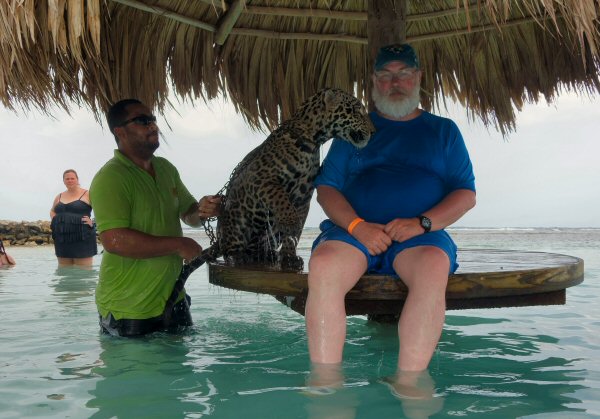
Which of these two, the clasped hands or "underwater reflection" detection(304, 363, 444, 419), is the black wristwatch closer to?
→ the clasped hands

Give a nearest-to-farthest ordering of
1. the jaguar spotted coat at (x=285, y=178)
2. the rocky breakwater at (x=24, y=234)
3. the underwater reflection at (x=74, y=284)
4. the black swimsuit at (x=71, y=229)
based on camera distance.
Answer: the jaguar spotted coat at (x=285, y=178) → the underwater reflection at (x=74, y=284) → the black swimsuit at (x=71, y=229) → the rocky breakwater at (x=24, y=234)

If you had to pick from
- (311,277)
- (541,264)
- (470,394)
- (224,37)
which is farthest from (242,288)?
(224,37)

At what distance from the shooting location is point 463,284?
9.62 feet

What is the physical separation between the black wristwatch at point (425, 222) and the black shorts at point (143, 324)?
1.87 metres

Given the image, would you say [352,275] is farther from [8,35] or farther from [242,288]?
[8,35]

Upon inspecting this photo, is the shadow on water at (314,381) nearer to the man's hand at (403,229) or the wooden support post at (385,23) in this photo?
the man's hand at (403,229)

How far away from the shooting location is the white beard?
3.29m

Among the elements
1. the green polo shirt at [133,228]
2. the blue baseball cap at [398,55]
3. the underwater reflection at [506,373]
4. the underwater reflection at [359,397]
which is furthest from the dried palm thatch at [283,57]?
the underwater reflection at [359,397]

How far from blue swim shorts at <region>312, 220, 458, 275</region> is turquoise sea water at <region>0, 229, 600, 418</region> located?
0.50 meters

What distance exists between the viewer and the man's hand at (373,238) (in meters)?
2.91

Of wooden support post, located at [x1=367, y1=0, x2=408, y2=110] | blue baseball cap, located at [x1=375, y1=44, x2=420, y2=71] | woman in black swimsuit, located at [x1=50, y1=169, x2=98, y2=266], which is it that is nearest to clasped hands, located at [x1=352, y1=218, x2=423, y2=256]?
blue baseball cap, located at [x1=375, y1=44, x2=420, y2=71]

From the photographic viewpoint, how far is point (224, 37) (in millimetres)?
4918

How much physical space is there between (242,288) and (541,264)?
1.49 meters

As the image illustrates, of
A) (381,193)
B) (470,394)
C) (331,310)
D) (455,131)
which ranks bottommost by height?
(470,394)
